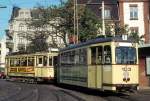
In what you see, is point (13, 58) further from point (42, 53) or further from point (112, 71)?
point (112, 71)

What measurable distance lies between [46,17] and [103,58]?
42.8 metres

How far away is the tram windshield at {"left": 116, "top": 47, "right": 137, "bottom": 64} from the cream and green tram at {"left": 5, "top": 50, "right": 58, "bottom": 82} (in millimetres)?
15905

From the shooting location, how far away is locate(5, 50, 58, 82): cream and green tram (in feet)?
146

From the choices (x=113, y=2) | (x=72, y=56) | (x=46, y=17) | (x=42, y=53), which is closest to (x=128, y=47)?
(x=72, y=56)

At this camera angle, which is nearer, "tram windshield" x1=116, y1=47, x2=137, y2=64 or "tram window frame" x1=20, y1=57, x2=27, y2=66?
"tram windshield" x1=116, y1=47, x2=137, y2=64

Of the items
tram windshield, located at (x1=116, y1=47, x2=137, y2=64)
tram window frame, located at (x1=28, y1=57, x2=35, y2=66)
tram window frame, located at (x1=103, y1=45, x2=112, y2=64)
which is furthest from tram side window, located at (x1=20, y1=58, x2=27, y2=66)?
tram windshield, located at (x1=116, y1=47, x2=137, y2=64)

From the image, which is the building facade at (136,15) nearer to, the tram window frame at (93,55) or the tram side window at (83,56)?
the tram side window at (83,56)

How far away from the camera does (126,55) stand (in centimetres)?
2773

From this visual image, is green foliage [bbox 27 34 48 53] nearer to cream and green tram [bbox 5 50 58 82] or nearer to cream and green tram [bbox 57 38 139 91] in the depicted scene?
cream and green tram [bbox 5 50 58 82]

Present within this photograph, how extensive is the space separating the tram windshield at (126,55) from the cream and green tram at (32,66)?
15.9 metres

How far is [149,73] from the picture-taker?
37.4 m

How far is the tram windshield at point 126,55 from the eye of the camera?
27.5 meters

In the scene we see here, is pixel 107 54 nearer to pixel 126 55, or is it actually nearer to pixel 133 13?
pixel 126 55

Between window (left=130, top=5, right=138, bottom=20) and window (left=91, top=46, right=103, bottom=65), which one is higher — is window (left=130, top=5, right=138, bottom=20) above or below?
above
